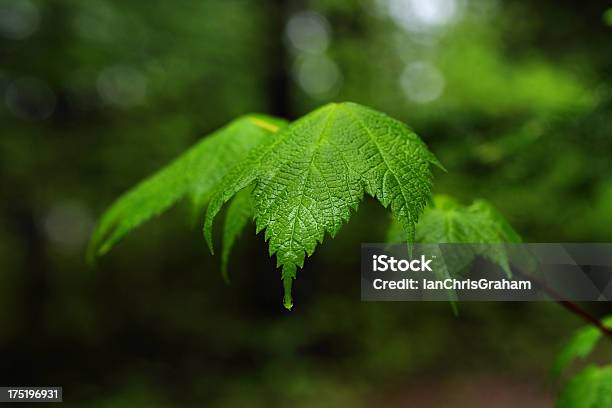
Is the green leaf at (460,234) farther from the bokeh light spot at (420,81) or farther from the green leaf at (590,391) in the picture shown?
the bokeh light spot at (420,81)

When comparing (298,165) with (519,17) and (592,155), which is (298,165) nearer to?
(592,155)

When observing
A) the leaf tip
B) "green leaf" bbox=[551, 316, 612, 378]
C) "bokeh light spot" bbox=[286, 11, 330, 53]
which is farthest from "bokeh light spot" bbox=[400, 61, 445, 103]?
the leaf tip

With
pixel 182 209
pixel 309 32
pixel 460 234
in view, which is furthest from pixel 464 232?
pixel 182 209

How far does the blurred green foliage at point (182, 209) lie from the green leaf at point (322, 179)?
349 centimetres

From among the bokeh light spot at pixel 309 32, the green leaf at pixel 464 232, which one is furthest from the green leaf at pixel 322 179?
the bokeh light spot at pixel 309 32

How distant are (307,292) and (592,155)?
475 centimetres

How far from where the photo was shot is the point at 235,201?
85 cm

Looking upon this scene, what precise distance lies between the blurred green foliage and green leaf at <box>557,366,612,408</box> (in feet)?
10.4

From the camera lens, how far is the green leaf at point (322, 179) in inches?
22.7

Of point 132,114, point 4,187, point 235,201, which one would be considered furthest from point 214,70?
point 235,201

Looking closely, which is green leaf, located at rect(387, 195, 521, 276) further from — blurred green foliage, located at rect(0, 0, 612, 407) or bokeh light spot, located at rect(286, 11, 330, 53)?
bokeh light spot, located at rect(286, 11, 330, 53)

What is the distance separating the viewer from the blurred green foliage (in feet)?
17.1

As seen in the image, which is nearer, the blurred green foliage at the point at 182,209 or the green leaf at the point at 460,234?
the green leaf at the point at 460,234

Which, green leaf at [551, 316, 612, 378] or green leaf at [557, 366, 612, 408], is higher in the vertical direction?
green leaf at [551, 316, 612, 378]
